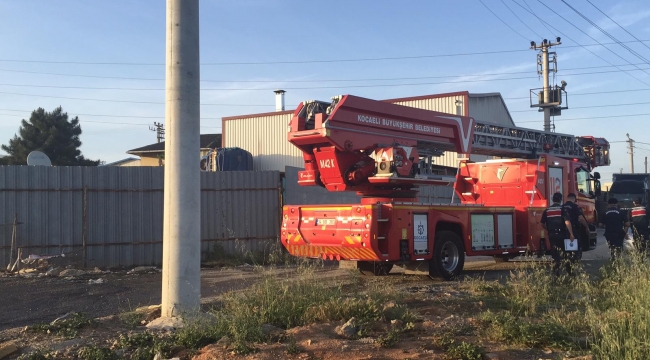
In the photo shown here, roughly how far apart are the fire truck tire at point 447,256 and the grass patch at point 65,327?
6734 millimetres

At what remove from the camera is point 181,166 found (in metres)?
7.46

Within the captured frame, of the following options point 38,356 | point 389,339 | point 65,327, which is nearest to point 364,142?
point 389,339

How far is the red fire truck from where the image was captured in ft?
36.1

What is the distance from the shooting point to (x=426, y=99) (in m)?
30.7

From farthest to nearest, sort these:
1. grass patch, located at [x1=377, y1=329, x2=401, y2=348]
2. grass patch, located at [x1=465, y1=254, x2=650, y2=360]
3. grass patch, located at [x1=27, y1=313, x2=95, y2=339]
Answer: grass patch, located at [x1=27, y1=313, x2=95, y2=339]
grass patch, located at [x1=377, y1=329, x2=401, y2=348]
grass patch, located at [x1=465, y1=254, x2=650, y2=360]

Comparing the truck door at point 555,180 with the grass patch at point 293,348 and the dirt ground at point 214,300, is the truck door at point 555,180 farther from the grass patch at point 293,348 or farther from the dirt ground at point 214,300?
the grass patch at point 293,348

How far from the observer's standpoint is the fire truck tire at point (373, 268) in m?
13.0

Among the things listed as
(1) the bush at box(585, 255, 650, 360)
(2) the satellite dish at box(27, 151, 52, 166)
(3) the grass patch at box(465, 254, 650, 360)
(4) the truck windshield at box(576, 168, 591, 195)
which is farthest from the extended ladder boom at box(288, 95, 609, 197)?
(2) the satellite dish at box(27, 151, 52, 166)

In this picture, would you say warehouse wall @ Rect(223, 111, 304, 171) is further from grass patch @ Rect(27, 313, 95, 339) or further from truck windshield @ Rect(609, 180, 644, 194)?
grass patch @ Rect(27, 313, 95, 339)

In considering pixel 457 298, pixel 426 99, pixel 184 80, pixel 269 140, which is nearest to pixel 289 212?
pixel 457 298

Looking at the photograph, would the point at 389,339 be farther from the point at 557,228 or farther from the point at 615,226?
the point at 615,226

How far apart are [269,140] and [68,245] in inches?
796

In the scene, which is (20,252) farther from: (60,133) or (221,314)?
(60,133)

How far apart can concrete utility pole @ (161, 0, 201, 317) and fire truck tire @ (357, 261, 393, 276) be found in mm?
5966
